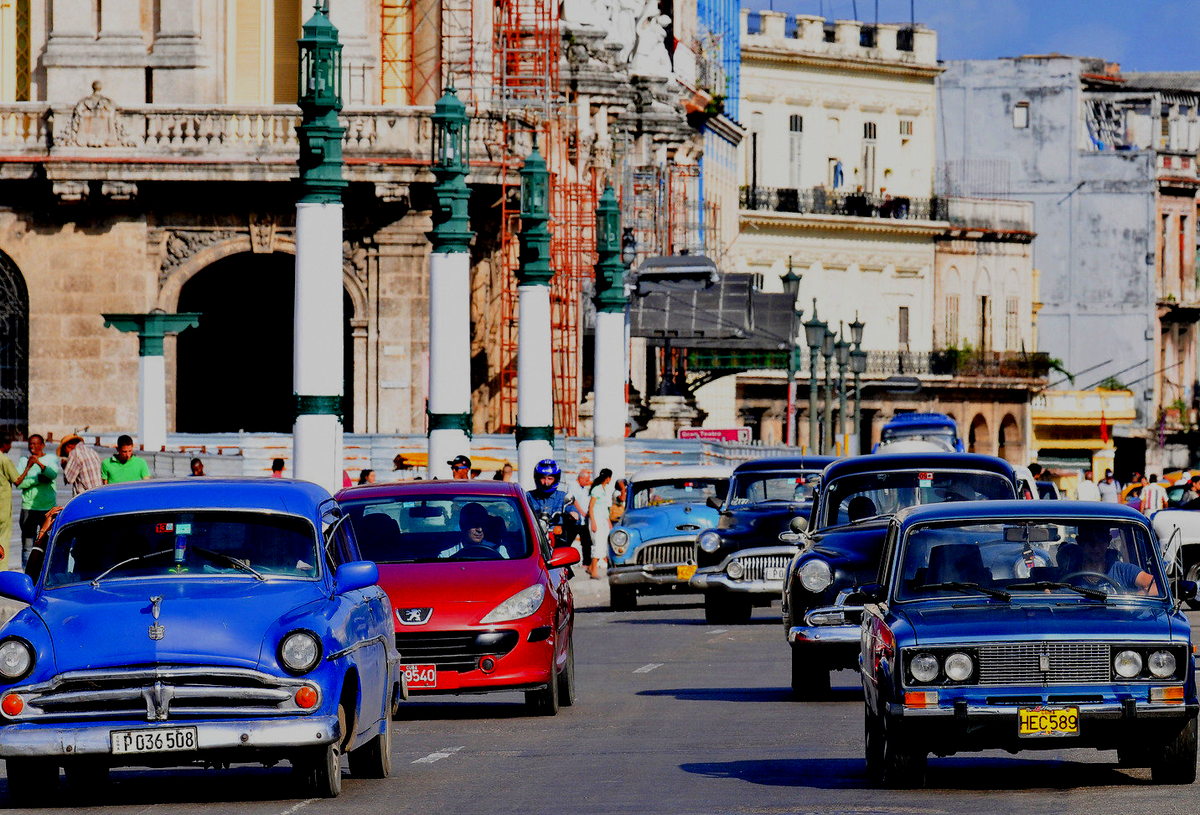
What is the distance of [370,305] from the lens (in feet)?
151

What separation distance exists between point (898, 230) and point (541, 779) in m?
80.7

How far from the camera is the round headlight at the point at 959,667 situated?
12133mm

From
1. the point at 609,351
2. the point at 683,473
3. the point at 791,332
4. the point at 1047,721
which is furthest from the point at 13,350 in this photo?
the point at 1047,721

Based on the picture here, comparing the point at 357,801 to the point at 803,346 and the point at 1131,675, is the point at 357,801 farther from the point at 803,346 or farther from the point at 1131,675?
the point at 803,346

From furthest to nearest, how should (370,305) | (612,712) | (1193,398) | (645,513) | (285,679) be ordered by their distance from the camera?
1. (1193,398)
2. (370,305)
3. (645,513)
4. (612,712)
5. (285,679)

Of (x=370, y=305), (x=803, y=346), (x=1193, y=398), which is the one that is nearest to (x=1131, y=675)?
(x=370, y=305)

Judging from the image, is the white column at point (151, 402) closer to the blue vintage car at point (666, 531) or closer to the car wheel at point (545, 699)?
the blue vintage car at point (666, 531)

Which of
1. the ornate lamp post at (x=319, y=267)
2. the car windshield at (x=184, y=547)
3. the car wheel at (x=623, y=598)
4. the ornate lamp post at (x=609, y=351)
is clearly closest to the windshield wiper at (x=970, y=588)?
the car windshield at (x=184, y=547)

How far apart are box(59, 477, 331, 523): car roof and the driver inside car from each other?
3.79 metres

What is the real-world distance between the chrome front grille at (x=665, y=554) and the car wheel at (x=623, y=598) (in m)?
1.02

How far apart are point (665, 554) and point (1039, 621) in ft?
60.2

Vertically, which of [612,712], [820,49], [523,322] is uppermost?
[820,49]

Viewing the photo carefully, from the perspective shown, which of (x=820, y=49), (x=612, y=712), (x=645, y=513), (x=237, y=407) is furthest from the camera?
(x=820, y=49)

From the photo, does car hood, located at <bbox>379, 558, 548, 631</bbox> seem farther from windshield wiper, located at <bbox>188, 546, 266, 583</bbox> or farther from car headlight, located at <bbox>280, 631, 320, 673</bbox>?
car headlight, located at <bbox>280, 631, 320, 673</bbox>
